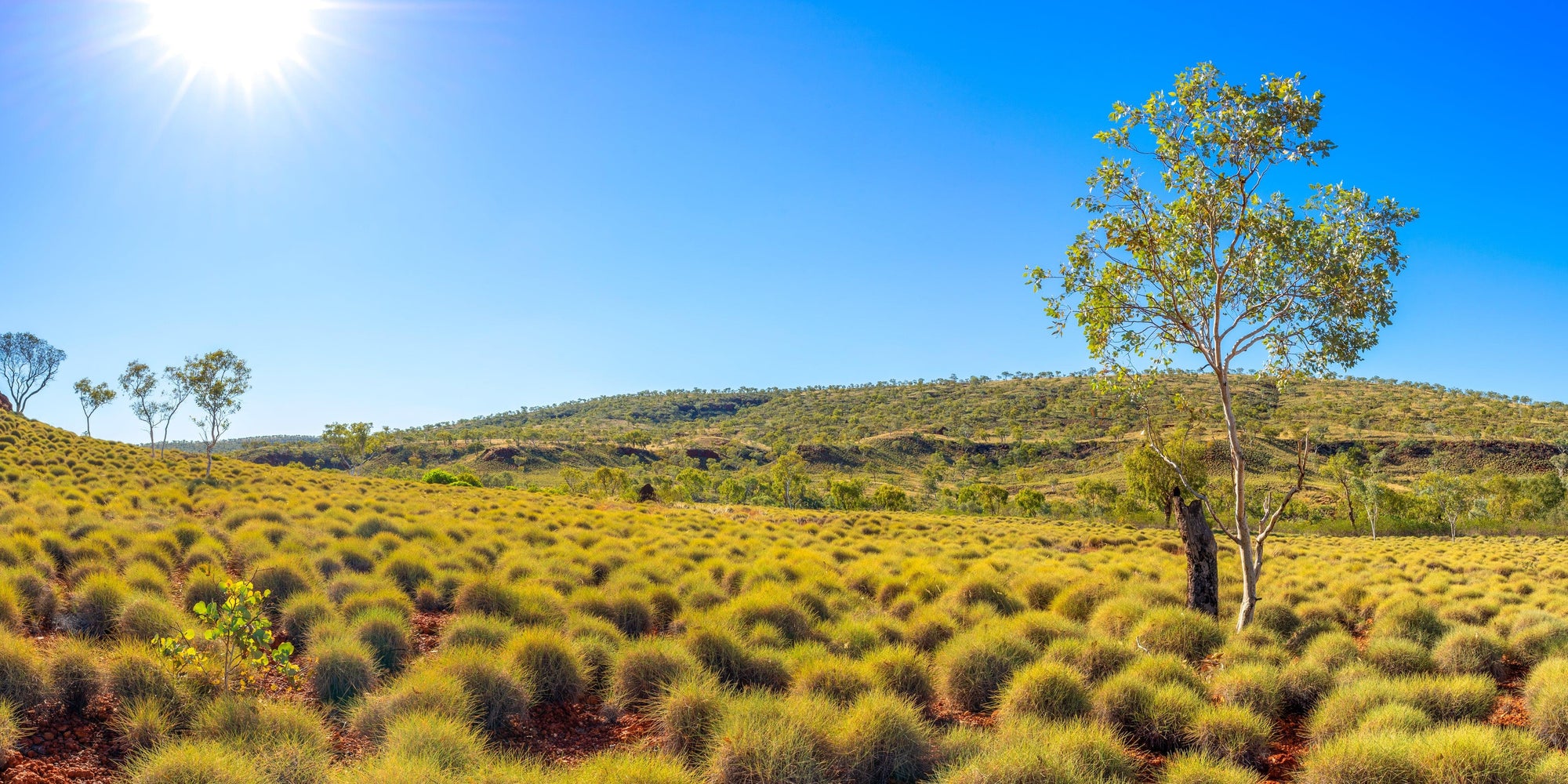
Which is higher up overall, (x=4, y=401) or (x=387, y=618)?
(x=4, y=401)

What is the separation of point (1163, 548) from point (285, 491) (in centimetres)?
3548

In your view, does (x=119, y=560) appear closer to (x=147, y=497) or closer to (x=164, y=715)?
(x=164, y=715)

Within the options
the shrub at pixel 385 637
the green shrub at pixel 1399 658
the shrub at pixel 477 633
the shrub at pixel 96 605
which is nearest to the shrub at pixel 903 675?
the shrub at pixel 477 633

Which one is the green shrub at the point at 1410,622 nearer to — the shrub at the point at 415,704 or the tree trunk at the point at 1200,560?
the tree trunk at the point at 1200,560

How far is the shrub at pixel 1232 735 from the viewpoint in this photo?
6824 millimetres

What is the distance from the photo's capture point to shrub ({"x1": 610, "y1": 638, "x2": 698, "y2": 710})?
322 inches

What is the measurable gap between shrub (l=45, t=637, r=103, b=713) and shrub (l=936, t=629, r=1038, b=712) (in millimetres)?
9116

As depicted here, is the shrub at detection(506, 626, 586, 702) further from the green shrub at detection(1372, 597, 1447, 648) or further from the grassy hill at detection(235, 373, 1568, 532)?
the grassy hill at detection(235, 373, 1568, 532)

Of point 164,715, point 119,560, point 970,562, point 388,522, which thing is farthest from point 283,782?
point 970,562

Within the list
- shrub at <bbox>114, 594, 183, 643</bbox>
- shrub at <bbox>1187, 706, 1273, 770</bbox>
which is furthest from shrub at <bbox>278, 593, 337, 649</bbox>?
shrub at <bbox>1187, 706, 1273, 770</bbox>

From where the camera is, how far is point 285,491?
88.6 ft

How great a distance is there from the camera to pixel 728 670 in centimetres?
898

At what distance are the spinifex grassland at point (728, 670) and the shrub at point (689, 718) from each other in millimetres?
33

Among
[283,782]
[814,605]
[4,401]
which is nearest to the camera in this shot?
[283,782]
